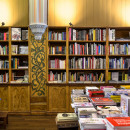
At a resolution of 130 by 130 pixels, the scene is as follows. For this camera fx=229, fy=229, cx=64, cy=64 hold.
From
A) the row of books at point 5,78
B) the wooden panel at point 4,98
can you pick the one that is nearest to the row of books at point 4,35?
the row of books at point 5,78

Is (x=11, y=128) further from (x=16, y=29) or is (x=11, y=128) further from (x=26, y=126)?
(x=16, y=29)

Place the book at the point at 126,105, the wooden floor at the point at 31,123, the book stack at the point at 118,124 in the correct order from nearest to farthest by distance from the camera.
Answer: the book stack at the point at 118,124
the book at the point at 126,105
the wooden floor at the point at 31,123

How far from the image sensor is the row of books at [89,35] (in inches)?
234

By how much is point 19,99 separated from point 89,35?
245 centimetres

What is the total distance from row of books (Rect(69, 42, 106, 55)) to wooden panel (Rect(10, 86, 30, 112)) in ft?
5.09

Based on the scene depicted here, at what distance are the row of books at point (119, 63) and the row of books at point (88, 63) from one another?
0.19 meters

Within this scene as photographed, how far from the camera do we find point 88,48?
5.97 m

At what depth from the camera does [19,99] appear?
5.88 m

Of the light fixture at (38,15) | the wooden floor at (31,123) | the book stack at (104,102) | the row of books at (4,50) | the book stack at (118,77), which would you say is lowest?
the wooden floor at (31,123)

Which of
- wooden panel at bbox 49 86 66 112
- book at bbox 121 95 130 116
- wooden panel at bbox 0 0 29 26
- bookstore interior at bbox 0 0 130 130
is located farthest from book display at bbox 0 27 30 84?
book at bbox 121 95 130 116

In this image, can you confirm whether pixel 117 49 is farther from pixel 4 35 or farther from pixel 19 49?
pixel 4 35

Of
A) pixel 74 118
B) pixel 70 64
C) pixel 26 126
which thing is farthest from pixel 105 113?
pixel 70 64

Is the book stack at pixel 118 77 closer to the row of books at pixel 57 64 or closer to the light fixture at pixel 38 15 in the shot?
the row of books at pixel 57 64

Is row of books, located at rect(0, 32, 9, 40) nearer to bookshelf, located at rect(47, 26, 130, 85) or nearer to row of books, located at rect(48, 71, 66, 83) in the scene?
bookshelf, located at rect(47, 26, 130, 85)
